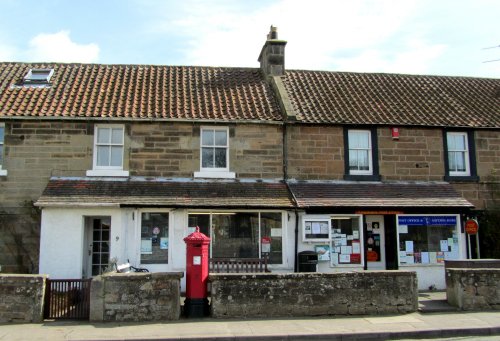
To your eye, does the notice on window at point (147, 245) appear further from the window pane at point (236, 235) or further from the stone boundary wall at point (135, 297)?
the stone boundary wall at point (135, 297)

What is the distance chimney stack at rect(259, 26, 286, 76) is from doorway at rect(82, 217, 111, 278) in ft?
28.2

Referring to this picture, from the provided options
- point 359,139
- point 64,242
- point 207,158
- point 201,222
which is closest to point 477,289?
point 359,139

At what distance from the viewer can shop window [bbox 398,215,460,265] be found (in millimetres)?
15055

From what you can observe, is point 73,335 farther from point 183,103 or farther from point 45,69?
point 45,69

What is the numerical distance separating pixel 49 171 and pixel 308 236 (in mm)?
8352

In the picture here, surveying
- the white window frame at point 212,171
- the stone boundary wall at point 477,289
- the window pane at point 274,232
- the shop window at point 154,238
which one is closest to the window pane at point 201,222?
the shop window at point 154,238

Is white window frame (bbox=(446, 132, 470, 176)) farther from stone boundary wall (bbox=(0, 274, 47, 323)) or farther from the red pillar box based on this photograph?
stone boundary wall (bbox=(0, 274, 47, 323))

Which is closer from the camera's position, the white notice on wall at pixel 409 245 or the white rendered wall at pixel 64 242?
the white rendered wall at pixel 64 242

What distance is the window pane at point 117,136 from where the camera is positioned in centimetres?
1522

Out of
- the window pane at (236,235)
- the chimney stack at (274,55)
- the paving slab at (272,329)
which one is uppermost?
the chimney stack at (274,55)

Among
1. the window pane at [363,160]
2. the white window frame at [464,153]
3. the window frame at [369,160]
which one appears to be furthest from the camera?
the white window frame at [464,153]

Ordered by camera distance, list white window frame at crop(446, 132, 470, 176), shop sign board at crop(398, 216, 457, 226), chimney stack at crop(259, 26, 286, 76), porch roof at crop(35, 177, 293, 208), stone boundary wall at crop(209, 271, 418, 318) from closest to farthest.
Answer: stone boundary wall at crop(209, 271, 418, 318) < porch roof at crop(35, 177, 293, 208) < shop sign board at crop(398, 216, 457, 226) < white window frame at crop(446, 132, 470, 176) < chimney stack at crop(259, 26, 286, 76)

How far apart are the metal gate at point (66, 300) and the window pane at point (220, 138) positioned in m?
6.82

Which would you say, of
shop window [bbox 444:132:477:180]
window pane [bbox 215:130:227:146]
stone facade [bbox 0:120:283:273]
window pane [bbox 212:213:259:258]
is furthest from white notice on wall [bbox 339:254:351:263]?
window pane [bbox 215:130:227:146]
